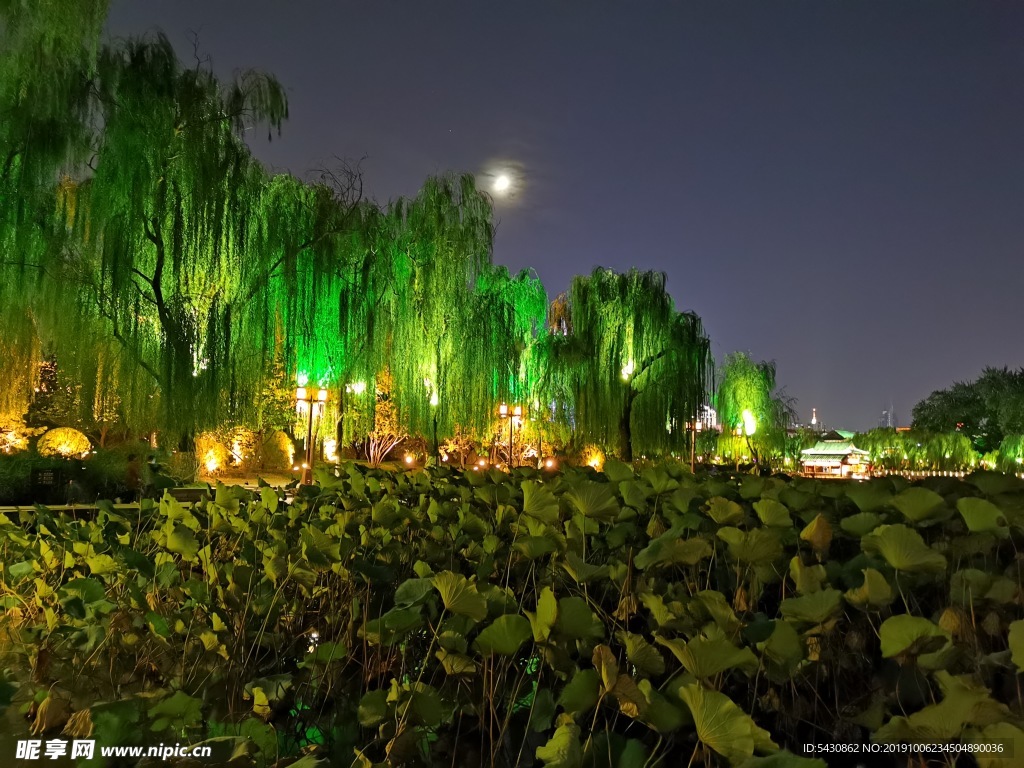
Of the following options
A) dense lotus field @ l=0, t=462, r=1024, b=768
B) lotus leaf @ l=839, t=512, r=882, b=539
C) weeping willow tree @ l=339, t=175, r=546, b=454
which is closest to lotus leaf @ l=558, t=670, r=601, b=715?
dense lotus field @ l=0, t=462, r=1024, b=768

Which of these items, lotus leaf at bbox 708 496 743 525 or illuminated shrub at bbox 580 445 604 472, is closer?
lotus leaf at bbox 708 496 743 525

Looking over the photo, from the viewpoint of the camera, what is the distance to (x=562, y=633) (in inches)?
54.3

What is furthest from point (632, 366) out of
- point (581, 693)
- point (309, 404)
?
point (581, 693)

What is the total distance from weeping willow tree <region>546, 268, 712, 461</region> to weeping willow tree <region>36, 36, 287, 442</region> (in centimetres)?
899

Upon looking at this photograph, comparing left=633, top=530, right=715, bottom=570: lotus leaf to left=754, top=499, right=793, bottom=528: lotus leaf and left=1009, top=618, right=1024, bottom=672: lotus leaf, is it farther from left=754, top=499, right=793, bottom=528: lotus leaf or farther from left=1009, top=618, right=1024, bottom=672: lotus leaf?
left=1009, top=618, right=1024, bottom=672: lotus leaf

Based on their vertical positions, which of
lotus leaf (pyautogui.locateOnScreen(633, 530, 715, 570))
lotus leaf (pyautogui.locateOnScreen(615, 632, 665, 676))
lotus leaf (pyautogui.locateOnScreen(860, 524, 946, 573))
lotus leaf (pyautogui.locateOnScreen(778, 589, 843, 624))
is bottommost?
lotus leaf (pyautogui.locateOnScreen(615, 632, 665, 676))

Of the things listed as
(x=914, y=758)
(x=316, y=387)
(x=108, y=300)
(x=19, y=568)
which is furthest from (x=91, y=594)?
(x=316, y=387)

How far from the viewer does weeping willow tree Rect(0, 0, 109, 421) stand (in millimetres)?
8562

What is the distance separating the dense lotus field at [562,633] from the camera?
3.83 feet

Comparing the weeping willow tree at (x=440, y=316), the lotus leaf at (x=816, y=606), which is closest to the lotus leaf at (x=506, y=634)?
the lotus leaf at (x=816, y=606)

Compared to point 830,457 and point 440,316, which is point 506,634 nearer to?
point 440,316

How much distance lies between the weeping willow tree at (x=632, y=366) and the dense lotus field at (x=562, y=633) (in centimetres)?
1341

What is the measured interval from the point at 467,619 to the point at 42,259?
32.1 feet

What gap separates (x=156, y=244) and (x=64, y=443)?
10085 millimetres
